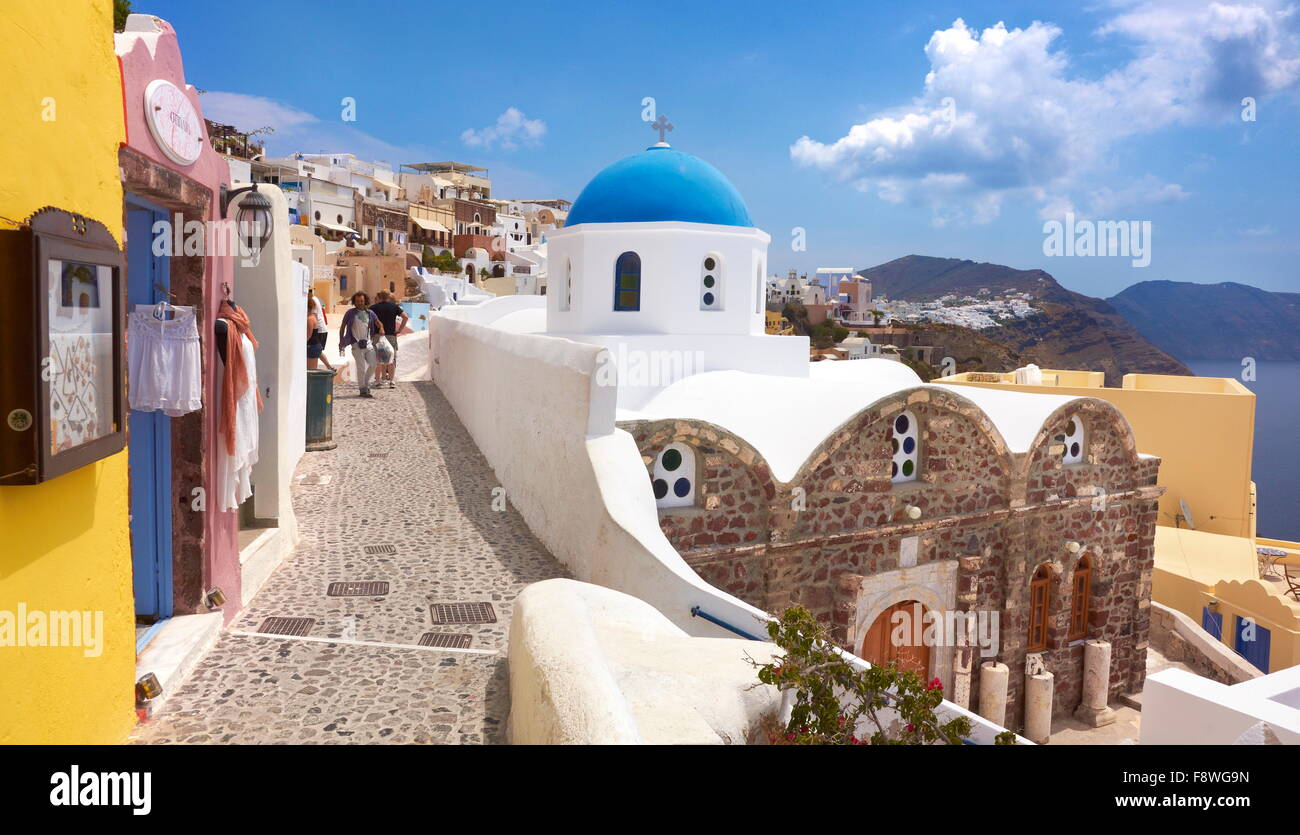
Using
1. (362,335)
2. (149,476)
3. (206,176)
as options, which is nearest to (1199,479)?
(362,335)

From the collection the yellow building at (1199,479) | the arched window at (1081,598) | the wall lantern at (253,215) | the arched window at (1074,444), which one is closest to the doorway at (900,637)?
the arched window at (1081,598)

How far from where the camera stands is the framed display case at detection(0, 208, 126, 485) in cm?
245

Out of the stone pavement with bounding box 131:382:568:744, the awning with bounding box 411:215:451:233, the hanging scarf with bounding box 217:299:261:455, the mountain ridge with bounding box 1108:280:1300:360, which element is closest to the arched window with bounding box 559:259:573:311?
the stone pavement with bounding box 131:382:568:744

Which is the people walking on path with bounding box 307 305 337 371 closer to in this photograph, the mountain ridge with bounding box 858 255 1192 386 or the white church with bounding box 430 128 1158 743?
the white church with bounding box 430 128 1158 743

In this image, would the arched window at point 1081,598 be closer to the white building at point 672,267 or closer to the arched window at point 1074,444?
the arched window at point 1074,444

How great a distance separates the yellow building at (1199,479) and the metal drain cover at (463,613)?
14.3 metres

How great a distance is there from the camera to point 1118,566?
1173 cm

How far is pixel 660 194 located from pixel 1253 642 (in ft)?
41.1

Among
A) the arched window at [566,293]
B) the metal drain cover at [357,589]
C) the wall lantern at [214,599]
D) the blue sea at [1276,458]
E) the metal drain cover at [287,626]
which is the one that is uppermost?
the arched window at [566,293]

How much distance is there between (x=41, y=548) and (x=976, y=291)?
16289 cm

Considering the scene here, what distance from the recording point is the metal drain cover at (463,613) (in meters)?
5.36
